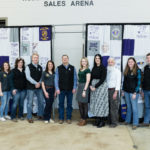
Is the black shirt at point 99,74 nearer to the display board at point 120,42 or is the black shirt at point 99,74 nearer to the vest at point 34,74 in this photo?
the display board at point 120,42

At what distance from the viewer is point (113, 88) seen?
147 inches

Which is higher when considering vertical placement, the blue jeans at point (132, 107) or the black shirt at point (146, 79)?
the black shirt at point (146, 79)

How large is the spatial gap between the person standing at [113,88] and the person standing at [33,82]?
1461mm

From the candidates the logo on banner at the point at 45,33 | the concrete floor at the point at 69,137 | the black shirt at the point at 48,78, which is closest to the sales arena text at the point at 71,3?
the logo on banner at the point at 45,33

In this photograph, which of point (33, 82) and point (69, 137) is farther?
point (33, 82)

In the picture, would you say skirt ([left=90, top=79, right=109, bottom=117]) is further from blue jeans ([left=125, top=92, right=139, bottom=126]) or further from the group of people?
blue jeans ([left=125, top=92, right=139, bottom=126])

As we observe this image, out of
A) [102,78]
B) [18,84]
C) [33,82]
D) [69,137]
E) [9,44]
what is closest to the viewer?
[69,137]

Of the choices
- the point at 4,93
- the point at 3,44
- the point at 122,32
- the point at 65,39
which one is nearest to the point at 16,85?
the point at 4,93

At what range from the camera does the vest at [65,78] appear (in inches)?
151

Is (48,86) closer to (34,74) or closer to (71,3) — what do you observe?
(34,74)

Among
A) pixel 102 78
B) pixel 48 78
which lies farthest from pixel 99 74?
pixel 48 78

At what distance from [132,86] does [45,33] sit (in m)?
2.22

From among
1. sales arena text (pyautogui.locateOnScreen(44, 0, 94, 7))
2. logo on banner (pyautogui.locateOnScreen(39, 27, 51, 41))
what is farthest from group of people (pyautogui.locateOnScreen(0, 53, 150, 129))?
sales arena text (pyautogui.locateOnScreen(44, 0, 94, 7))

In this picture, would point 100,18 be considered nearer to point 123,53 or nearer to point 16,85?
point 123,53
